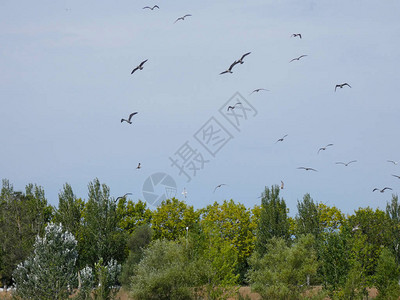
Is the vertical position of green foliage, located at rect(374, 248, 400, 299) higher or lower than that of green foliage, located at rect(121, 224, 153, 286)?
lower

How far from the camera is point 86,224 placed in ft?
212

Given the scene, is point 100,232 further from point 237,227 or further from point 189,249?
point 237,227

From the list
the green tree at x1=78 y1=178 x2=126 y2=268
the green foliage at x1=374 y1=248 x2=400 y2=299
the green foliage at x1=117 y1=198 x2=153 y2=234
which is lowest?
the green foliage at x1=374 y1=248 x2=400 y2=299

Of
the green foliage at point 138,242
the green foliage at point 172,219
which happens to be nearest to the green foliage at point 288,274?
the green foliage at point 138,242

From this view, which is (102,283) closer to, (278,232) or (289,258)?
(289,258)

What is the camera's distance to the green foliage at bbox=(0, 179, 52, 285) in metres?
64.2

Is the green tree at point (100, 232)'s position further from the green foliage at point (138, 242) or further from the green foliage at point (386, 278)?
the green foliage at point (386, 278)

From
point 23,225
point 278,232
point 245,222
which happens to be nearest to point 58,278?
point 23,225

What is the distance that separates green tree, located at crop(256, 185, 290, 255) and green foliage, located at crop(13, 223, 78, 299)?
27550 mm

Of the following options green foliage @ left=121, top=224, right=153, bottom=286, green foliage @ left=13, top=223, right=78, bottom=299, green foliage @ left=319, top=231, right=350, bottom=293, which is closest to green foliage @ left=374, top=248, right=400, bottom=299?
green foliage @ left=319, top=231, right=350, bottom=293

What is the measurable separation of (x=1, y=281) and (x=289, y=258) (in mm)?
38740

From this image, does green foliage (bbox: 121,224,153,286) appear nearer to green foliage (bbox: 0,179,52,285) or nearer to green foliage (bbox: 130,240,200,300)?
green foliage (bbox: 0,179,52,285)

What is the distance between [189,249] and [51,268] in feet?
38.6

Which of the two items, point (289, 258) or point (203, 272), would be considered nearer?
point (203, 272)
